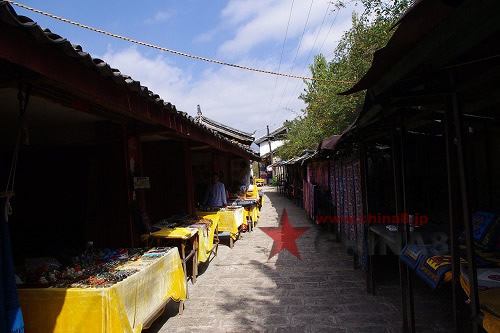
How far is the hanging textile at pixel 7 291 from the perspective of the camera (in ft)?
7.45

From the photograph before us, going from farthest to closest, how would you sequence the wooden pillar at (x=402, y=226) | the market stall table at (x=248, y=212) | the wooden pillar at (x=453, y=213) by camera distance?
the market stall table at (x=248, y=212) → the wooden pillar at (x=402, y=226) → the wooden pillar at (x=453, y=213)

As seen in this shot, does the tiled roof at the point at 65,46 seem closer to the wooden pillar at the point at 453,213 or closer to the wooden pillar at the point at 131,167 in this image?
the wooden pillar at the point at 131,167

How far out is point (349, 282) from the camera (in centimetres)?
561

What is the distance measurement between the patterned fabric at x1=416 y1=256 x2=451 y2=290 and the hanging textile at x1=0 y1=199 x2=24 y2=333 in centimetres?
331

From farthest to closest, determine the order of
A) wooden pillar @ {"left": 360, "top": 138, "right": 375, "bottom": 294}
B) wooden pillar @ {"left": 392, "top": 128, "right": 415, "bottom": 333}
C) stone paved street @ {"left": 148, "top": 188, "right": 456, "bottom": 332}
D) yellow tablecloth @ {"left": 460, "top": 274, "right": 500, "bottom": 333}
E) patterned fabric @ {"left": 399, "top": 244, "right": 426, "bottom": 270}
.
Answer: wooden pillar @ {"left": 360, "top": 138, "right": 375, "bottom": 294}
stone paved street @ {"left": 148, "top": 188, "right": 456, "bottom": 332}
wooden pillar @ {"left": 392, "top": 128, "right": 415, "bottom": 333}
patterned fabric @ {"left": 399, "top": 244, "right": 426, "bottom": 270}
yellow tablecloth @ {"left": 460, "top": 274, "right": 500, "bottom": 333}

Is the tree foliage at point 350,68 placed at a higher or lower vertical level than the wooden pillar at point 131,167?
higher

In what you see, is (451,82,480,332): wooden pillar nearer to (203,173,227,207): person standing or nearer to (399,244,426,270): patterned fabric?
(399,244,426,270): patterned fabric

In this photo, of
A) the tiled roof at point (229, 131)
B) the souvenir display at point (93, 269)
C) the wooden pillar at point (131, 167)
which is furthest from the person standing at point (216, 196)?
the tiled roof at point (229, 131)

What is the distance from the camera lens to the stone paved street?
4125 millimetres

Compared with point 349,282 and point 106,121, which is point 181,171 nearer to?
point 106,121

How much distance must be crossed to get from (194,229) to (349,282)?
279cm

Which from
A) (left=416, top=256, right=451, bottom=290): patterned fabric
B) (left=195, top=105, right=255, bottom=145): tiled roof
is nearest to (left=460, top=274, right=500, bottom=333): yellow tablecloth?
(left=416, top=256, right=451, bottom=290): patterned fabric

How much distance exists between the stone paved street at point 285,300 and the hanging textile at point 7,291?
2174 mm

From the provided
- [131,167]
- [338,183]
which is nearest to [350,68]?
[338,183]
